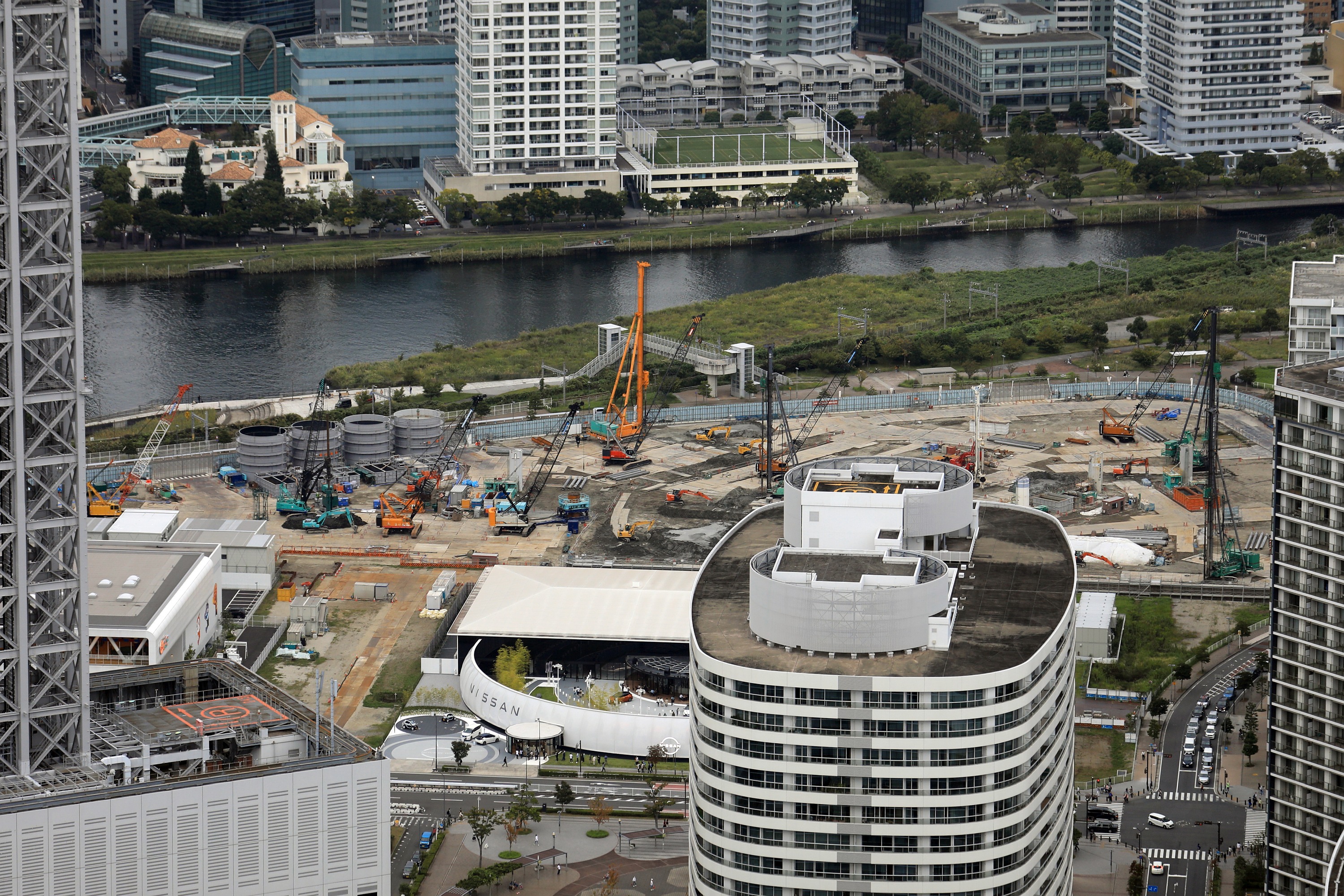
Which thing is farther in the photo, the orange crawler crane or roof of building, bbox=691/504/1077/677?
the orange crawler crane

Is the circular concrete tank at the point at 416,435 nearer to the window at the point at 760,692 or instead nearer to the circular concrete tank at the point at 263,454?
the circular concrete tank at the point at 263,454

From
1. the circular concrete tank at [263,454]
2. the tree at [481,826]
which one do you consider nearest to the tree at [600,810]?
the tree at [481,826]

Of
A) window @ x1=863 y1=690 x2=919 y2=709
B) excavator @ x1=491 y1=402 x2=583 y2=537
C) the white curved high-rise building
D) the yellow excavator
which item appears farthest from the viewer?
excavator @ x1=491 y1=402 x2=583 y2=537

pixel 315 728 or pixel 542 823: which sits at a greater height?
pixel 315 728

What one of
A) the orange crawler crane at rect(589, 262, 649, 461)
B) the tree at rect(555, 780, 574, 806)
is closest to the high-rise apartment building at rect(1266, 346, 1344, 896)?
the tree at rect(555, 780, 574, 806)

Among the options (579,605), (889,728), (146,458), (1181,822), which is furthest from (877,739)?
(146,458)

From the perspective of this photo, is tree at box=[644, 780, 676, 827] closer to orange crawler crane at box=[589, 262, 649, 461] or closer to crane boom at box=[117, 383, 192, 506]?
crane boom at box=[117, 383, 192, 506]

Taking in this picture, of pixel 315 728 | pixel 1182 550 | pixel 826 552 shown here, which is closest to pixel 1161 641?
pixel 1182 550

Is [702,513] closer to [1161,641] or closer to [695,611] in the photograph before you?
[1161,641]
